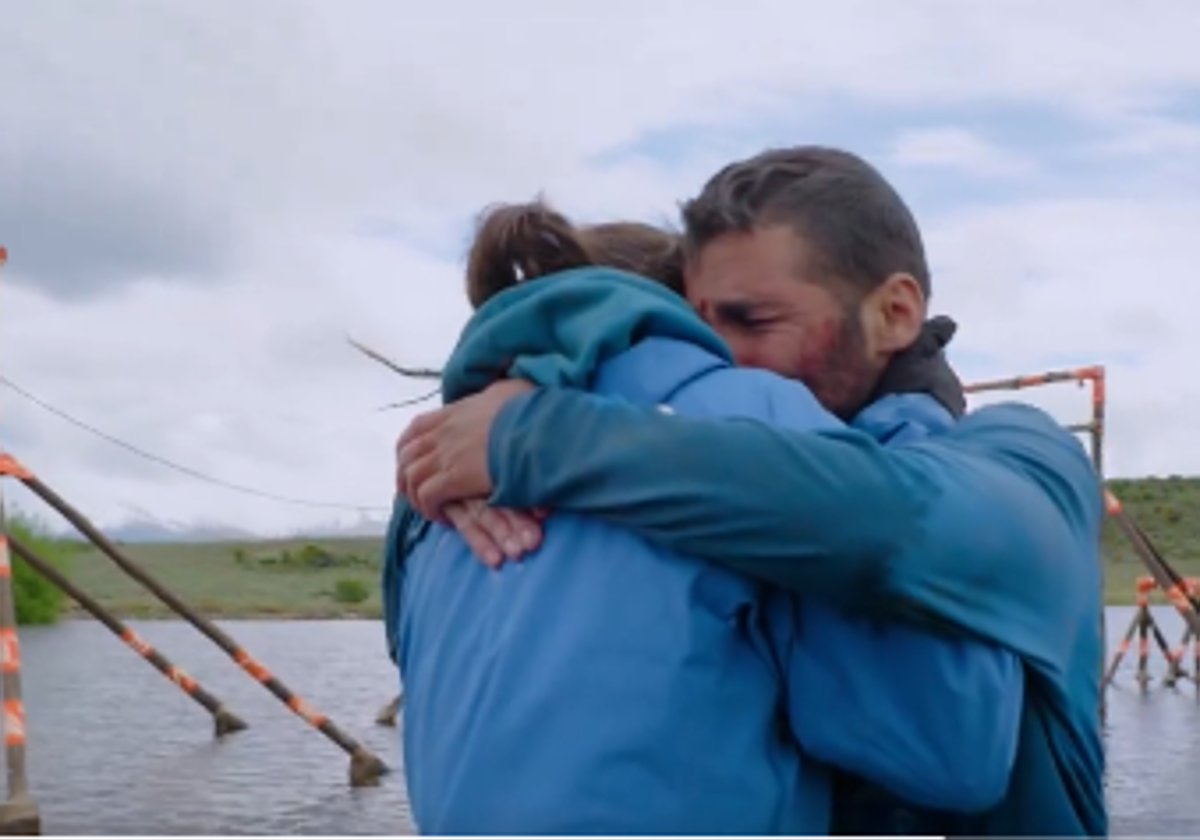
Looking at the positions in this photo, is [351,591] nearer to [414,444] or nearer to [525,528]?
[414,444]

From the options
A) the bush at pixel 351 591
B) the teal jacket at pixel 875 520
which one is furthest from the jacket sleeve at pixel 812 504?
the bush at pixel 351 591

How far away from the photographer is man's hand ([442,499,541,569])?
5.53ft

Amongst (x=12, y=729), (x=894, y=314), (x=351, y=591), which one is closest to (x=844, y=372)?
(x=894, y=314)

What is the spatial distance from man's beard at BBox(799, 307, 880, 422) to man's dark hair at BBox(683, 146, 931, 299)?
0.13 ft

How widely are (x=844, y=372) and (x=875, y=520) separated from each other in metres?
0.38

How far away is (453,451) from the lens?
1.77 m

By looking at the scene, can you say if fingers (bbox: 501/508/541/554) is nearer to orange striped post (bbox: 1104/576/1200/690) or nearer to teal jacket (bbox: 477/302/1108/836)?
teal jacket (bbox: 477/302/1108/836)

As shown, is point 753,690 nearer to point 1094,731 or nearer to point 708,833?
point 708,833

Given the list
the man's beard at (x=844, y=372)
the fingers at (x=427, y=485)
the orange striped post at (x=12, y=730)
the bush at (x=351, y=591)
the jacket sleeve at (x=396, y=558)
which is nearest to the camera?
the fingers at (x=427, y=485)

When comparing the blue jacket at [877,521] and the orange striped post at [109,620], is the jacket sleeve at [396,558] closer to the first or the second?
the blue jacket at [877,521]

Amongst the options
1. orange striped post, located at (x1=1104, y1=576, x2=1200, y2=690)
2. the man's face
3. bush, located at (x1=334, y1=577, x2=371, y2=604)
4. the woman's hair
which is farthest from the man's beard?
bush, located at (x1=334, y1=577, x2=371, y2=604)

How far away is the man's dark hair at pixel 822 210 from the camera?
1877 mm

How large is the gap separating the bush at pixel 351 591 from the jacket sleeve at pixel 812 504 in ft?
124

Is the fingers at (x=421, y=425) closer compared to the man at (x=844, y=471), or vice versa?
the man at (x=844, y=471)
